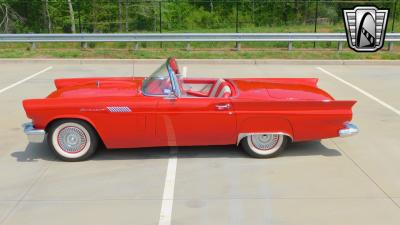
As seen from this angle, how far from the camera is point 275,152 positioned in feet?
17.4

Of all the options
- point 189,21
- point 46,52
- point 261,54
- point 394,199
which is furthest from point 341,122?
point 189,21

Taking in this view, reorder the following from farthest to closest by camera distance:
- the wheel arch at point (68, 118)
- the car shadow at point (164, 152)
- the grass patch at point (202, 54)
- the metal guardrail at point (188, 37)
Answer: the metal guardrail at point (188, 37), the grass patch at point (202, 54), the car shadow at point (164, 152), the wheel arch at point (68, 118)

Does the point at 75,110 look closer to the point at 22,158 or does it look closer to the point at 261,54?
the point at 22,158

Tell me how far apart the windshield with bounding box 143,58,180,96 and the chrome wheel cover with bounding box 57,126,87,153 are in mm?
901

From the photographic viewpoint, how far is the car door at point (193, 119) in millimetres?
5004

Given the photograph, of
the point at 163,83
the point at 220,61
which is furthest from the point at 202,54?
the point at 163,83

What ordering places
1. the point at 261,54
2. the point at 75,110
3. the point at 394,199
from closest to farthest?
1. the point at 394,199
2. the point at 75,110
3. the point at 261,54

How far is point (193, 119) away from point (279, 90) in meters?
1.23

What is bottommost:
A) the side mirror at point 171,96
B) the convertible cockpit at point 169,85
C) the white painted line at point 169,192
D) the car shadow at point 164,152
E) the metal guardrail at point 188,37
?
the white painted line at point 169,192

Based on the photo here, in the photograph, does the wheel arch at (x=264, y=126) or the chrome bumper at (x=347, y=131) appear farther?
the chrome bumper at (x=347, y=131)

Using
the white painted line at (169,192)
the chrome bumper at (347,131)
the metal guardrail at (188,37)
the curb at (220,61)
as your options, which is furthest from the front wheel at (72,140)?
the metal guardrail at (188,37)

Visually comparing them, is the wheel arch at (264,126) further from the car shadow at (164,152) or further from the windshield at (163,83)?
the windshield at (163,83)

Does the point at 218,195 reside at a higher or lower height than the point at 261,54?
lower

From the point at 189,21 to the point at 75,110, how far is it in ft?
72.3
